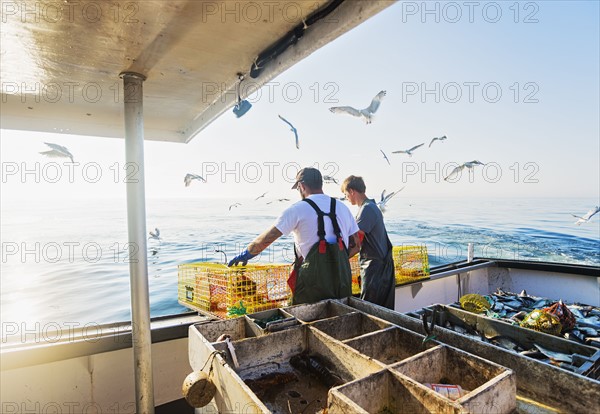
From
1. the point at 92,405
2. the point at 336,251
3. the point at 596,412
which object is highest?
the point at 336,251

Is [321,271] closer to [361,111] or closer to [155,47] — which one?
[155,47]

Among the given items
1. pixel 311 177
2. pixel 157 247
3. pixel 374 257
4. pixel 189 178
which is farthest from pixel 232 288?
pixel 157 247

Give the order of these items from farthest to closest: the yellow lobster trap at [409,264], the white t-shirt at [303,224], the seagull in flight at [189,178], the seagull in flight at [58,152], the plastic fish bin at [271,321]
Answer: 1. the seagull in flight at [189,178]
2. the yellow lobster trap at [409,264]
3. the seagull in flight at [58,152]
4. the white t-shirt at [303,224]
5. the plastic fish bin at [271,321]

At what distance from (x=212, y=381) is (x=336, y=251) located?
4.21 feet

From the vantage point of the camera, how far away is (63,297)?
7.56 m

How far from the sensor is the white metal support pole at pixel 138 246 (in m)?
2.23

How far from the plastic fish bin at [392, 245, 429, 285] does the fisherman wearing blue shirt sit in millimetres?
1109

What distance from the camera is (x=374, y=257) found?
3.18 meters

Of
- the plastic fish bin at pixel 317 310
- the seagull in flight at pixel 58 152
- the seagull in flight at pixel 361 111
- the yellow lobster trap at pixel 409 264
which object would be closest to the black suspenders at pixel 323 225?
the plastic fish bin at pixel 317 310

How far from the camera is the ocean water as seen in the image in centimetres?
729

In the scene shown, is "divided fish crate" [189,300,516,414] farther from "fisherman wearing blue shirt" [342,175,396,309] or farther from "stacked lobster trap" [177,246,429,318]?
"fisherman wearing blue shirt" [342,175,396,309]

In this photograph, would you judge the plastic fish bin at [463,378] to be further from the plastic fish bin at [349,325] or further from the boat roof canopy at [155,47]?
the boat roof canopy at [155,47]

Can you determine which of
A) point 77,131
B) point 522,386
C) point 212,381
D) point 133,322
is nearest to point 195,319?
point 133,322

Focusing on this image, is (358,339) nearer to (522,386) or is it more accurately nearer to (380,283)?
(522,386)
